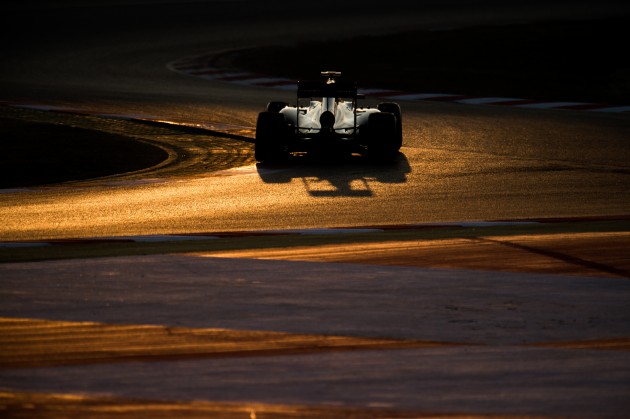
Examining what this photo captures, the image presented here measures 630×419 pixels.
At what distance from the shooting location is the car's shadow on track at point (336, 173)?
449 inches

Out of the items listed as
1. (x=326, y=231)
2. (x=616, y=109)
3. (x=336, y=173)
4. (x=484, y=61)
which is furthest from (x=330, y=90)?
(x=484, y=61)

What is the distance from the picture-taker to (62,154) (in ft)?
44.1

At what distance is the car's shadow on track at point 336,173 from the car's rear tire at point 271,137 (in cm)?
12

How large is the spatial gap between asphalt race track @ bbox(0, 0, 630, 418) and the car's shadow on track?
42 millimetres

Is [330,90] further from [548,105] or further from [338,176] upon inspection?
[548,105]

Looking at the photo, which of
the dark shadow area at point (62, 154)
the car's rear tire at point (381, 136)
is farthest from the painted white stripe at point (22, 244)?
the car's rear tire at point (381, 136)

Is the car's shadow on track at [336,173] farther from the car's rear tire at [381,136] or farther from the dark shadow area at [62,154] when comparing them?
the dark shadow area at [62,154]

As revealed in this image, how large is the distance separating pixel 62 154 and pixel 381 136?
3575 mm

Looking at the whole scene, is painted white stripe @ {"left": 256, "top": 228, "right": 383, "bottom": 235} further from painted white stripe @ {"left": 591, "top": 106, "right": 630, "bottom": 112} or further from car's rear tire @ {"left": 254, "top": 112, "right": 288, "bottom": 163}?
painted white stripe @ {"left": 591, "top": 106, "right": 630, "bottom": 112}

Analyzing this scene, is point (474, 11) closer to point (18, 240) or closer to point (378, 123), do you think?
point (378, 123)

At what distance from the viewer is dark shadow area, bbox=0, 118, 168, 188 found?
12.2 metres

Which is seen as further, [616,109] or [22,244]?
[616,109]

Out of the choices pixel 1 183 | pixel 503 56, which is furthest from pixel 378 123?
pixel 503 56

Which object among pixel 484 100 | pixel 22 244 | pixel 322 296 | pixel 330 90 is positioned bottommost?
pixel 484 100
